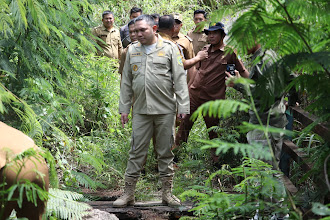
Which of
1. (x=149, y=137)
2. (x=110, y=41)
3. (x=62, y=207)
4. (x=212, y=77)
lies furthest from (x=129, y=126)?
(x=62, y=207)

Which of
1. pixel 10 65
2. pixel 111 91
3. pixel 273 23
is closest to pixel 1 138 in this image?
pixel 273 23

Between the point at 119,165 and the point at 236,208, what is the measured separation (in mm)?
4766

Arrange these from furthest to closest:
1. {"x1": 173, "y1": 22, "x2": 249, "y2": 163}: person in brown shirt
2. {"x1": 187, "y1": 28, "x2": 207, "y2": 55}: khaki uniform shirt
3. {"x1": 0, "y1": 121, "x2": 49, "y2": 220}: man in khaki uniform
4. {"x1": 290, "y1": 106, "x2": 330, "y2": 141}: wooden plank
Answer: {"x1": 187, "y1": 28, "x2": 207, "y2": 55}: khaki uniform shirt < {"x1": 173, "y1": 22, "x2": 249, "y2": 163}: person in brown shirt < {"x1": 290, "y1": 106, "x2": 330, "y2": 141}: wooden plank < {"x1": 0, "y1": 121, "x2": 49, "y2": 220}: man in khaki uniform

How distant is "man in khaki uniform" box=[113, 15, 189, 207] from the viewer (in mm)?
6223

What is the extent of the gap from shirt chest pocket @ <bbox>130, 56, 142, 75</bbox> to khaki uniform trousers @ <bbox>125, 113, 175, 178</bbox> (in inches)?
21.8

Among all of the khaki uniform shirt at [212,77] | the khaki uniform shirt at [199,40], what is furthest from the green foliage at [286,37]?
the khaki uniform shirt at [199,40]

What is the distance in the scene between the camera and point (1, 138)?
3029 millimetres

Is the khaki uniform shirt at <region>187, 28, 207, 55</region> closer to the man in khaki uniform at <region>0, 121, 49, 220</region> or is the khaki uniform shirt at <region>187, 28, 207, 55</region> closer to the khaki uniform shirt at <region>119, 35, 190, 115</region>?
the khaki uniform shirt at <region>119, 35, 190, 115</region>

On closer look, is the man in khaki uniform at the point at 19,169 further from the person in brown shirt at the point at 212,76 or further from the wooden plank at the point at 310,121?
the person in brown shirt at the point at 212,76

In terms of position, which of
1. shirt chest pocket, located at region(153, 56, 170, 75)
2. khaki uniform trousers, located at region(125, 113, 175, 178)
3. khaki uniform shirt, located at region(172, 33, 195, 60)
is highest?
shirt chest pocket, located at region(153, 56, 170, 75)

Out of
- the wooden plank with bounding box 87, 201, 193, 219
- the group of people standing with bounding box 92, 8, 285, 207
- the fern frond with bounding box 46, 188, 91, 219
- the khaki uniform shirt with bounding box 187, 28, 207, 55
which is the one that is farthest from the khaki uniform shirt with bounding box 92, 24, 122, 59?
the fern frond with bounding box 46, 188, 91, 219

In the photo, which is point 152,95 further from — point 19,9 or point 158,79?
point 19,9

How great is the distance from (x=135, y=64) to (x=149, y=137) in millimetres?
936

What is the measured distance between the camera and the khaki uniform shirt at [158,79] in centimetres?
622
